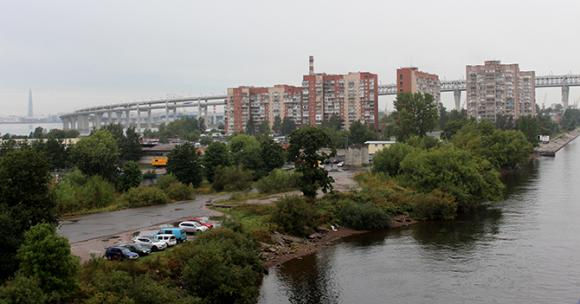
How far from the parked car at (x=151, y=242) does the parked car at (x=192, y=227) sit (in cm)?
156

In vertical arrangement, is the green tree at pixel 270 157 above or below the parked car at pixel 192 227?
above

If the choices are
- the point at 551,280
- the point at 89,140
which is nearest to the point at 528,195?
the point at 551,280

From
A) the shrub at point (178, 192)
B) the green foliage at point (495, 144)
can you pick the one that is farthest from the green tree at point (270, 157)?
the green foliage at point (495, 144)

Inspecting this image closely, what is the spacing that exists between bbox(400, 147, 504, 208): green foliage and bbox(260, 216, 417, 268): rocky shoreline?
9.57 ft

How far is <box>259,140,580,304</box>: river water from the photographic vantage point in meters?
11.0

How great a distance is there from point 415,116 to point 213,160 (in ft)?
44.9

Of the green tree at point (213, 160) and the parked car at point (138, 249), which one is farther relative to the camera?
the green tree at point (213, 160)

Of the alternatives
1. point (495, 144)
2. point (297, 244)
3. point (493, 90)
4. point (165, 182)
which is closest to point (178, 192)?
point (165, 182)

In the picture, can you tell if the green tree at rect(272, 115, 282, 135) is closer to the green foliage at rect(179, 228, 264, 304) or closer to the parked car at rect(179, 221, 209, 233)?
the parked car at rect(179, 221, 209, 233)

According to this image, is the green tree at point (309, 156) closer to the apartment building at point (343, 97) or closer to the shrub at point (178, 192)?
the shrub at point (178, 192)

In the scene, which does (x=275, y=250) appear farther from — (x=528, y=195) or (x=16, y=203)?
(x=528, y=195)

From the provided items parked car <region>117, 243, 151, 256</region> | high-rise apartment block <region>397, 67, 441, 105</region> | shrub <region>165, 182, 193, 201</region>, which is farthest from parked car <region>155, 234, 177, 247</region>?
high-rise apartment block <region>397, 67, 441, 105</region>

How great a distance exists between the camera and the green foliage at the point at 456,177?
1969 centimetres

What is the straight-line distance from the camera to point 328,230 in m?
16.6
